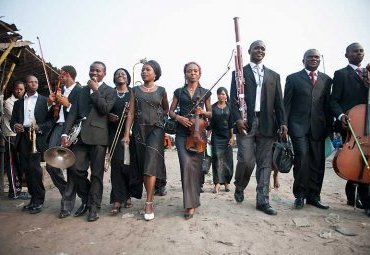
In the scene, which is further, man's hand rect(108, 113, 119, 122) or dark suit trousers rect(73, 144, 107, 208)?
man's hand rect(108, 113, 119, 122)

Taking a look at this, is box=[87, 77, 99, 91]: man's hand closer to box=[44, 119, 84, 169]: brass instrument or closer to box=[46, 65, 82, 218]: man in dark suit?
box=[46, 65, 82, 218]: man in dark suit

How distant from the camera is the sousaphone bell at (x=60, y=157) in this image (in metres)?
4.06

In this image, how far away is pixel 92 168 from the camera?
432cm

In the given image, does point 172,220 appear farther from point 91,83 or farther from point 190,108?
point 91,83

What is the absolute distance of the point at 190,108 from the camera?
440 centimetres

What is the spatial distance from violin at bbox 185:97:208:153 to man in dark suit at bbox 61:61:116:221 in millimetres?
1244

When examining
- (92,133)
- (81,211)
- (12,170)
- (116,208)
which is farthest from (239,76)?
(12,170)

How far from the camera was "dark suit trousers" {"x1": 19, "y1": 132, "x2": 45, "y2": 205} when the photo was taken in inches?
193

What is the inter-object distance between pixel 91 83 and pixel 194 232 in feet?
8.18

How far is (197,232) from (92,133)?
6.61 ft

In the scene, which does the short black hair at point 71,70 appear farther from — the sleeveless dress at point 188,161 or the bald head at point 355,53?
the bald head at point 355,53

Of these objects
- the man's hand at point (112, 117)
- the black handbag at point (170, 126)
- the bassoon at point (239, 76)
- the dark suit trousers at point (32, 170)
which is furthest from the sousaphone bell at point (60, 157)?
the bassoon at point (239, 76)

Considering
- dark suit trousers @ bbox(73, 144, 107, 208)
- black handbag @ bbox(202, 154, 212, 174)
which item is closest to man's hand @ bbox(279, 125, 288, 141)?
black handbag @ bbox(202, 154, 212, 174)

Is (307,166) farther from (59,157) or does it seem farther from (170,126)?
(59,157)
